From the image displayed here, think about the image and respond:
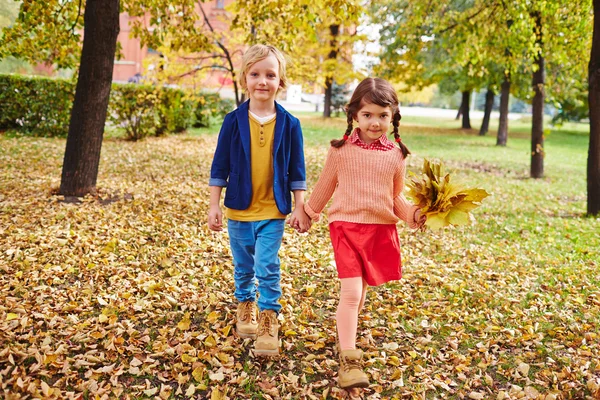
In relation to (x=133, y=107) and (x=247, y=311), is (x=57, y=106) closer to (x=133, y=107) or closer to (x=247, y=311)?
(x=133, y=107)

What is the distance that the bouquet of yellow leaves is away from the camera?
9.08ft

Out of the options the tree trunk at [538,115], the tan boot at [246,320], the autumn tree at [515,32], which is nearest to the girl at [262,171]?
the tan boot at [246,320]

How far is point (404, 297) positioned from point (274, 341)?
63.3 inches

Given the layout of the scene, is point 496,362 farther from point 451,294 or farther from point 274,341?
point 274,341

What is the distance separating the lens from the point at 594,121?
7613 millimetres

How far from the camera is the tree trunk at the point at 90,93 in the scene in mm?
6391

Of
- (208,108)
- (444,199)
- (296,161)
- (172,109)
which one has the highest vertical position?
(208,108)

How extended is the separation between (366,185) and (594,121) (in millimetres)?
6196

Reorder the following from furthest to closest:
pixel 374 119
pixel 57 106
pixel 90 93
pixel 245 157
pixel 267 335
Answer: pixel 57 106, pixel 90 93, pixel 267 335, pixel 245 157, pixel 374 119

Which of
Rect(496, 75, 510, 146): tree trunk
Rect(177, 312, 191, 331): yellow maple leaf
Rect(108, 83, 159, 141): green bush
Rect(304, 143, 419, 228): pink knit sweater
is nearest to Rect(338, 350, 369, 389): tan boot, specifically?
Rect(304, 143, 419, 228): pink knit sweater

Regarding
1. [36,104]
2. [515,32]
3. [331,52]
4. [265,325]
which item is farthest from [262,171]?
[331,52]

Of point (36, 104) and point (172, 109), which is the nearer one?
point (36, 104)

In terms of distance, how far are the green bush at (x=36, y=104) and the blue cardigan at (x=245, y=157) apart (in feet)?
38.0

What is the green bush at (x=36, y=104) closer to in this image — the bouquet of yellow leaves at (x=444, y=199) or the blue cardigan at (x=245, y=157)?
the blue cardigan at (x=245, y=157)
